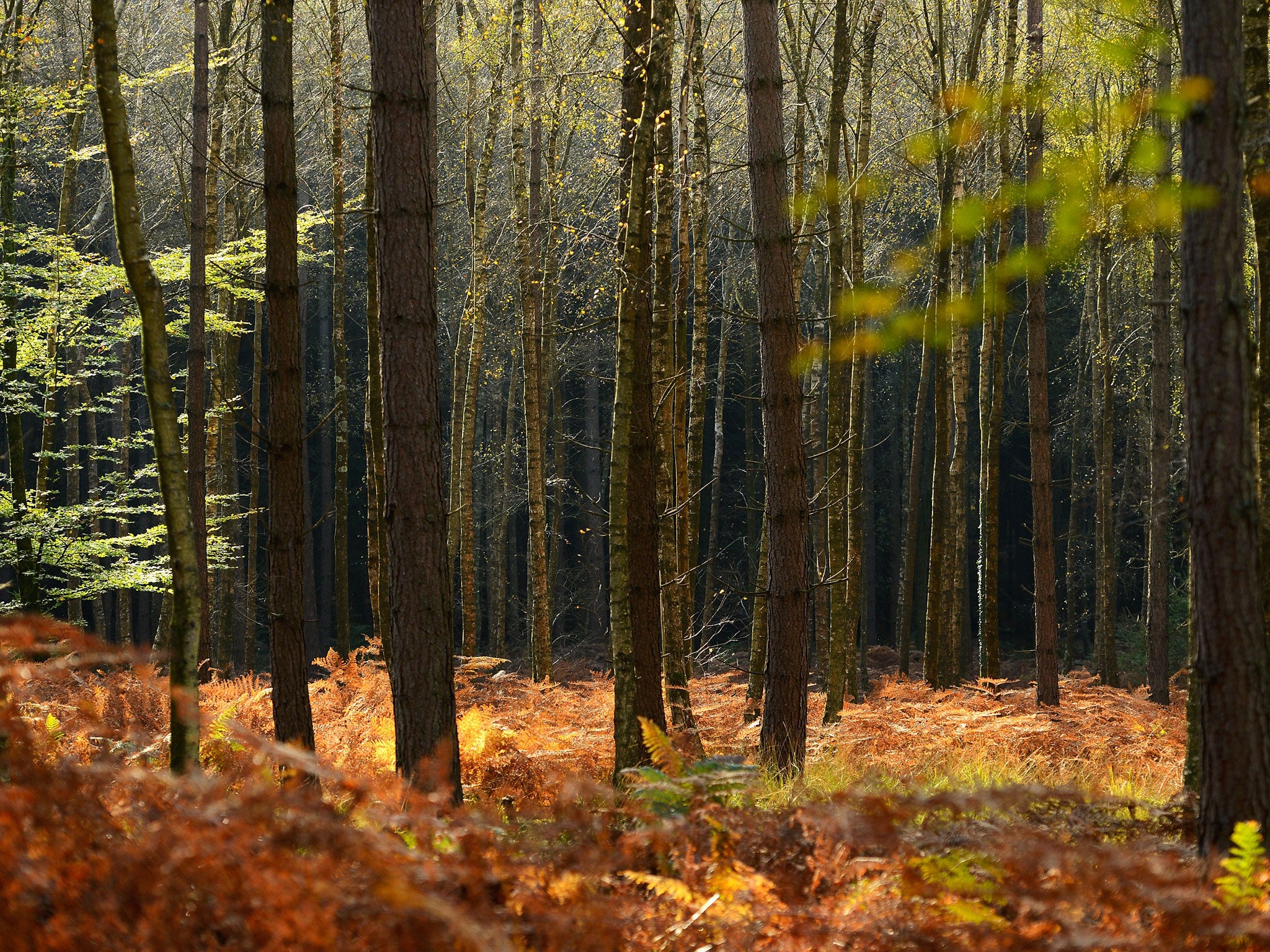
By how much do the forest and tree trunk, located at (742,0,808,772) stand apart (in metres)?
0.03

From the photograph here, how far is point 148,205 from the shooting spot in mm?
21781

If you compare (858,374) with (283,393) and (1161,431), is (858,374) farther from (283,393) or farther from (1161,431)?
(283,393)

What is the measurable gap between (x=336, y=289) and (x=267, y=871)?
1186 centimetres

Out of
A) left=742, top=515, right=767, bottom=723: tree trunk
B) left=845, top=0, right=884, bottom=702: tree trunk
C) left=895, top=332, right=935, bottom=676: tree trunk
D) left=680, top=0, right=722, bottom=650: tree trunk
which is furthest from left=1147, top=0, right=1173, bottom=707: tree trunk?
left=680, top=0, right=722, bottom=650: tree trunk

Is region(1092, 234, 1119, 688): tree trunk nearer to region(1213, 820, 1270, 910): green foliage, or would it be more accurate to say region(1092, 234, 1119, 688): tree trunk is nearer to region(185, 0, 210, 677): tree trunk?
region(185, 0, 210, 677): tree trunk

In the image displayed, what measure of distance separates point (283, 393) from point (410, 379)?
5.37ft

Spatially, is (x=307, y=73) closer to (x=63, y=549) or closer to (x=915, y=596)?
(x=63, y=549)

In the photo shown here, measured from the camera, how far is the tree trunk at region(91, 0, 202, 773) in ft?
15.0

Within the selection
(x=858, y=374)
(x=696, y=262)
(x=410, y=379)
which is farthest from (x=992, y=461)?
(x=410, y=379)

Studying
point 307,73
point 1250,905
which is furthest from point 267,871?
point 307,73

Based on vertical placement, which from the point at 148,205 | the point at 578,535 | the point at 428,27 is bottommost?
the point at 578,535

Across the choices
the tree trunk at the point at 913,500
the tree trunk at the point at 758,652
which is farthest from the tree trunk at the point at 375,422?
the tree trunk at the point at 913,500

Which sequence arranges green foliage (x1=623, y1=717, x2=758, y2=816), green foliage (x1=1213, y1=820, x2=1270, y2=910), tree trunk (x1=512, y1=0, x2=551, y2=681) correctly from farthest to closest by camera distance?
tree trunk (x1=512, y1=0, x2=551, y2=681), green foliage (x1=623, y1=717, x2=758, y2=816), green foliage (x1=1213, y1=820, x2=1270, y2=910)

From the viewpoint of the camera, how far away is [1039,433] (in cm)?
1047
